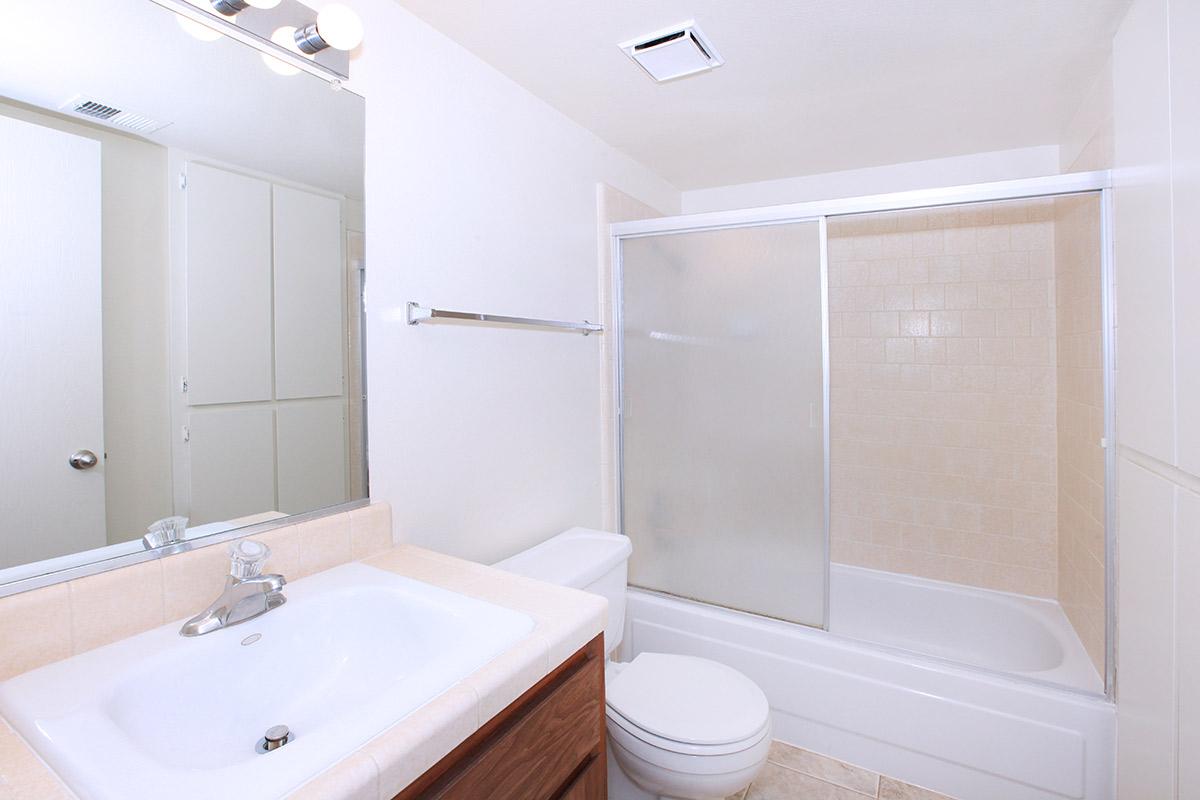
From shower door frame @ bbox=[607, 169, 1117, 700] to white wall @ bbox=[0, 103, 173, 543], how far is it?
1.60m

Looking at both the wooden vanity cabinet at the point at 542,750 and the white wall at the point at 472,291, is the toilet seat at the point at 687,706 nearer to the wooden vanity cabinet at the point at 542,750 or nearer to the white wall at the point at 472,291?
the wooden vanity cabinet at the point at 542,750

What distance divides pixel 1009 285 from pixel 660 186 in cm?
166

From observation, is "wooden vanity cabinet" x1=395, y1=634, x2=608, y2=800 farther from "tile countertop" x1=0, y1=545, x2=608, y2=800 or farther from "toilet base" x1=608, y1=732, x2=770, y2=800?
"toilet base" x1=608, y1=732, x2=770, y2=800

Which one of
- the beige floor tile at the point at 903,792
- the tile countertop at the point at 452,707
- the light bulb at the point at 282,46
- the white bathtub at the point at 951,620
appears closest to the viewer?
the tile countertop at the point at 452,707

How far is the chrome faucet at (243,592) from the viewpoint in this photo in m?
0.93

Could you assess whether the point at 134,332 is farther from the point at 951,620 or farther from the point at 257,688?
the point at 951,620

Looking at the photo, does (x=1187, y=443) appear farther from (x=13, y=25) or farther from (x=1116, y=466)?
(x=13, y=25)

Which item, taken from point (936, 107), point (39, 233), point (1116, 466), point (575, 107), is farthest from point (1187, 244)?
Result: point (39, 233)

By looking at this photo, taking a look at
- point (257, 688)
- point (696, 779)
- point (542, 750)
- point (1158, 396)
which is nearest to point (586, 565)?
point (696, 779)

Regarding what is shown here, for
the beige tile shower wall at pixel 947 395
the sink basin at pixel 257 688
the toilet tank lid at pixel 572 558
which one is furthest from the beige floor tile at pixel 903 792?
the sink basin at pixel 257 688

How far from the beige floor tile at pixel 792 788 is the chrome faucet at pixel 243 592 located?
61.4 inches

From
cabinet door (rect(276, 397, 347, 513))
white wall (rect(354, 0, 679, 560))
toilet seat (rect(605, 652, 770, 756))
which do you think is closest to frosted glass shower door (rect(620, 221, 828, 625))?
white wall (rect(354, 0, 679, 560))

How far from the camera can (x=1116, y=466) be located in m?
1.56

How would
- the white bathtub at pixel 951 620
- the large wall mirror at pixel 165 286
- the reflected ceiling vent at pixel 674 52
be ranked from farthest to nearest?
the white bathtub at pixel 951 620 → the reflected ceiling vent at pixel 674 52 → the large wall mirror at pixel 165 286
